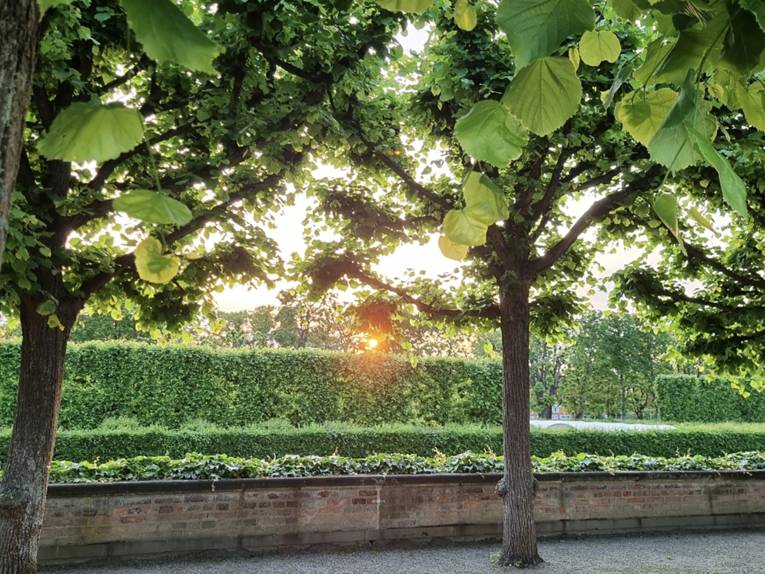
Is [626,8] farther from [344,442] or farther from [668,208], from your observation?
[344,442]

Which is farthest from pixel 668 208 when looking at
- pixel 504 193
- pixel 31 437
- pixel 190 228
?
Result: pixel 31 437

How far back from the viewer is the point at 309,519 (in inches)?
304

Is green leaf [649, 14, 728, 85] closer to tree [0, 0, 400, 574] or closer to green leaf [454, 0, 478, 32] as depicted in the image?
green leaf [454, 0, 478, 32]

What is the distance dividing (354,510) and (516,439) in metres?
2.45

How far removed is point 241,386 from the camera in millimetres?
15367

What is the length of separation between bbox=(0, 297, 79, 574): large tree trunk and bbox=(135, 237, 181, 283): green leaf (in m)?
5.22

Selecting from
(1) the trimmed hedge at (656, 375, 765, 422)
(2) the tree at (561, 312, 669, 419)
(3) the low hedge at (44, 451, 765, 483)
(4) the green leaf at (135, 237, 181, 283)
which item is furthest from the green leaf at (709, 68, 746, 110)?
(2) the tree at (561, 312, 669, 419)

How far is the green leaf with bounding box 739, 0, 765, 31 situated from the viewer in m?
0.78

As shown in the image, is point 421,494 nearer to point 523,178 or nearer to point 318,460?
point 318,460

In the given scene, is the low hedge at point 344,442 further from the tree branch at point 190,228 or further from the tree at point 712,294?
the tree branch at point 190,228

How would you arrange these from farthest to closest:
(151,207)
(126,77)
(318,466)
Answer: (318,466) < (126,77) < (151,207)

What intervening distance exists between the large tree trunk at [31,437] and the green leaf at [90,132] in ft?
17.6

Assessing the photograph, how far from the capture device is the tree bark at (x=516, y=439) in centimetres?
703

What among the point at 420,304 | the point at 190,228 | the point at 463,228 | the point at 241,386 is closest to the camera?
the point at 463,228
